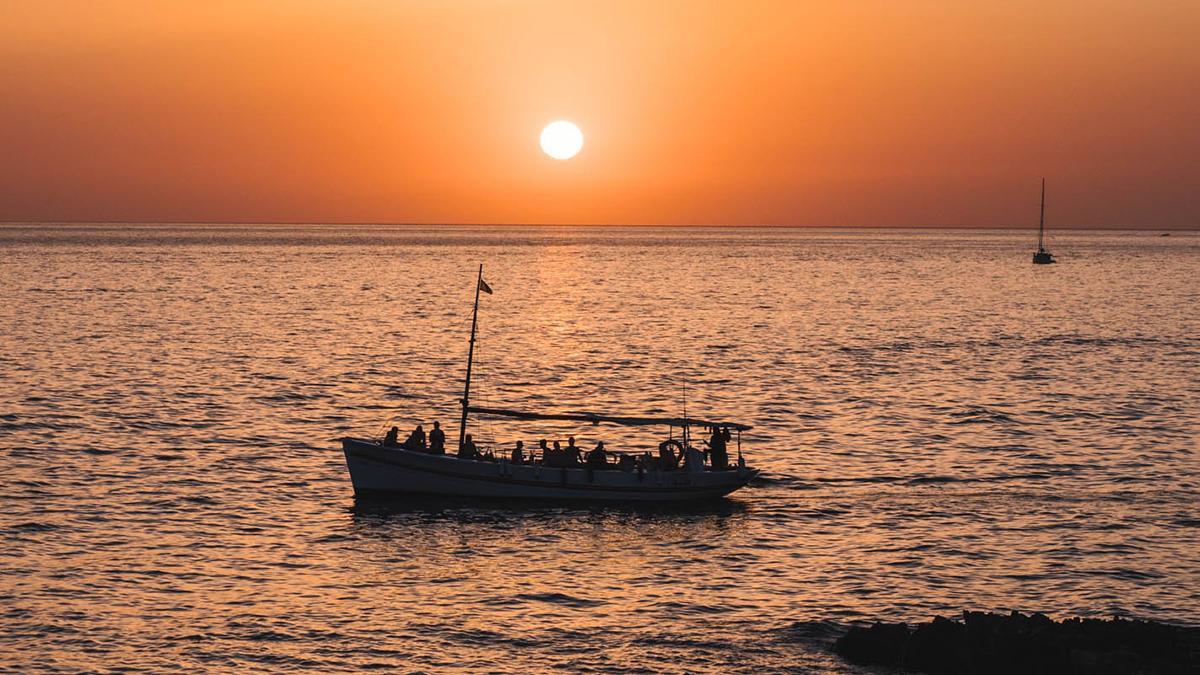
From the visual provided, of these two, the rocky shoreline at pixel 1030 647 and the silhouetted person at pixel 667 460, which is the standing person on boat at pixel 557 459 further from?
the rocky shoreline at pixel 1030 647

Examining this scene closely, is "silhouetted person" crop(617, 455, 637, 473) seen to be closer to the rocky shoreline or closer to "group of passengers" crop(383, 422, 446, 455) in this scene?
"group of passengers" crop(383, 422, 446, 455)

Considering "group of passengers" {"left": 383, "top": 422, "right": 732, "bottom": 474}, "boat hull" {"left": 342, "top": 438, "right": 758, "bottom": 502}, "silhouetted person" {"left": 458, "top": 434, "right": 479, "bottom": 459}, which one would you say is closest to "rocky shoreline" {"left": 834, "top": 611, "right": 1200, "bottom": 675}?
"boat hull" {"left": 342, "top": 438, "right": 758, "bottom": 502}

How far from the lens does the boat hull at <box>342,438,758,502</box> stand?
1940 inches

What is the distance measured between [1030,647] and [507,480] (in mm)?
24038

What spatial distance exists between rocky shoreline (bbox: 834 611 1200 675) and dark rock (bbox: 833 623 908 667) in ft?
0.08

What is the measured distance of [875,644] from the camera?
103 feet

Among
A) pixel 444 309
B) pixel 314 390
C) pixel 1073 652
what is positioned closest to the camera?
pixel 1073 652

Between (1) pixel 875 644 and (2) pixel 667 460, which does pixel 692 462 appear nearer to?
(2) pixel 667 460

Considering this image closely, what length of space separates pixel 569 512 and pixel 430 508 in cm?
510

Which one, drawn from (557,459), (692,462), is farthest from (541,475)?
(692,462)

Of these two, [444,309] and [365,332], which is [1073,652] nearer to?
[365,332]

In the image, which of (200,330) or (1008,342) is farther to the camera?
(200,330)

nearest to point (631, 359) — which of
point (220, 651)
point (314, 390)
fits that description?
point (314, 390)

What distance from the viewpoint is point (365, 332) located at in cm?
12525
